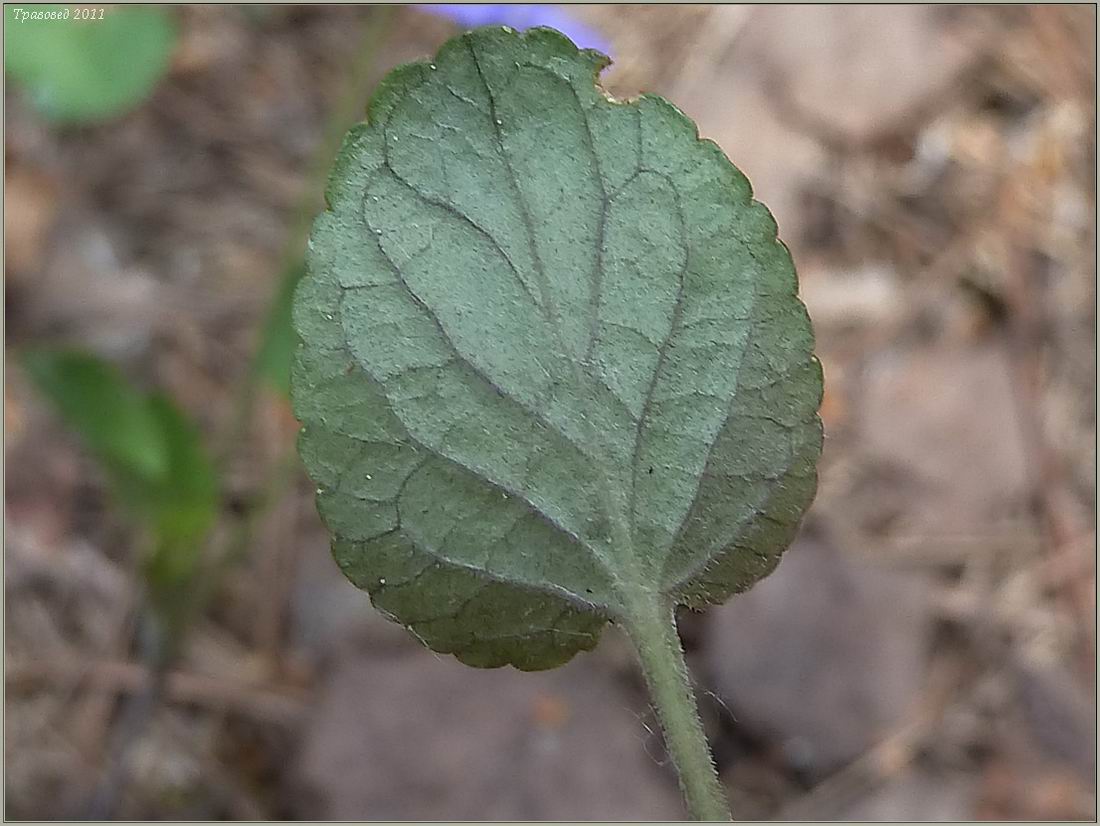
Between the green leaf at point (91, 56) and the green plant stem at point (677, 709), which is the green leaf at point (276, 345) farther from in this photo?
the green plant stem at point (677, 709)

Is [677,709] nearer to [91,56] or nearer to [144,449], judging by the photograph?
[144,449]

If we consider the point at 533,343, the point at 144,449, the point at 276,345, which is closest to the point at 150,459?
the point at 144,449

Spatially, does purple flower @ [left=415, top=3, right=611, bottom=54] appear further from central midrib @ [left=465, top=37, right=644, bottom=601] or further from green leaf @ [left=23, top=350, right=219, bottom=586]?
central midrib @ [left=465, top=37, right=644, bottom=601]

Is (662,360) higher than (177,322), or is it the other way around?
(177,322)

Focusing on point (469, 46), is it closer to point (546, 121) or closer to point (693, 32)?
point (546, 121)

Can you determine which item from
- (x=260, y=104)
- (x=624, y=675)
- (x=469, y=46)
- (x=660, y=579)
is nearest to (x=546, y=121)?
(x=469, y=46)

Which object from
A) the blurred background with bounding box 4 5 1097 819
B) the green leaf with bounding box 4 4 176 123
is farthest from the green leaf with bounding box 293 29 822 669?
the green leaf with bounding box 4 4 176 123
